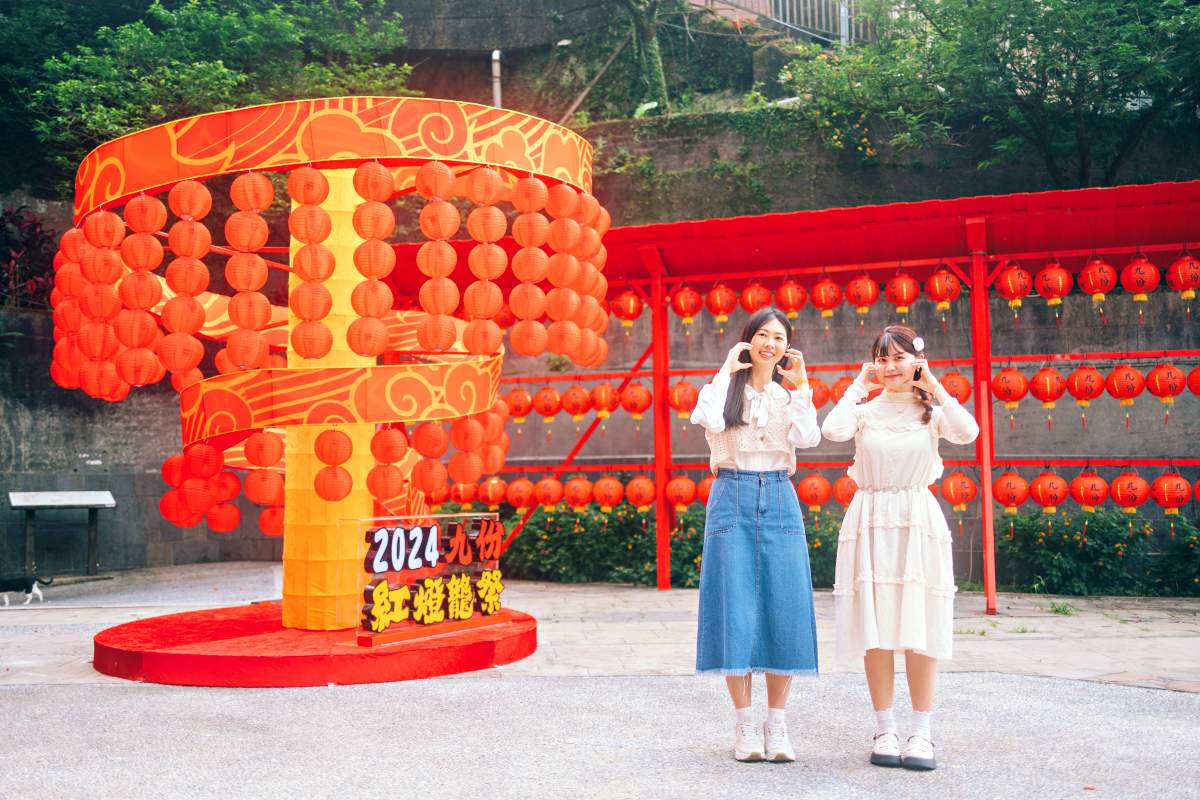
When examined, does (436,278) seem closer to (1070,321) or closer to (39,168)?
(1070,321)

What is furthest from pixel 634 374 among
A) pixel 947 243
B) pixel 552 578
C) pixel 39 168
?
pixel 39 168

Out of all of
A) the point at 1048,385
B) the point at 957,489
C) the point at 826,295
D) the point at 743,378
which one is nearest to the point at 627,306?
the point at 826,295

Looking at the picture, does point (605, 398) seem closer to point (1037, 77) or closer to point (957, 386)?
point (957, 386)

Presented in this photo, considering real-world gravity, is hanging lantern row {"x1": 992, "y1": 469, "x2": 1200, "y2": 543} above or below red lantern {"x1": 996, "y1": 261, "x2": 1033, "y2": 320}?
below

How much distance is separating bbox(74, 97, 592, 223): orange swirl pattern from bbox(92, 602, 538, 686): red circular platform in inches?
116

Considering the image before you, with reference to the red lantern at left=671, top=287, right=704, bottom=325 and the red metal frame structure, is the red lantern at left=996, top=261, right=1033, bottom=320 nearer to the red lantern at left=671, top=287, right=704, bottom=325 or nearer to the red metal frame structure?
the red metal frame structure

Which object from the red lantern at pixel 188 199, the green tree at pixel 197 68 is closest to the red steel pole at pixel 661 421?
the red lantern at pixel 188 199

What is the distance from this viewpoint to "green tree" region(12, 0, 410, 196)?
1502 centimetres

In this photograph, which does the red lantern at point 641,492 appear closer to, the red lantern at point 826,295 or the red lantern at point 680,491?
the red lantern at point 680,491

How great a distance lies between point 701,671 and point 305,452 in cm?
374

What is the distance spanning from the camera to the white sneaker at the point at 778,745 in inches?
170

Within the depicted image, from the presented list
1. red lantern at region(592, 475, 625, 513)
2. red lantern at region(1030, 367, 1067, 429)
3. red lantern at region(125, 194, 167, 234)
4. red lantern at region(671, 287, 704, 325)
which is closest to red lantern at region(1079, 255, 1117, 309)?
red lantern at region(1030, 367, 1067, 429)

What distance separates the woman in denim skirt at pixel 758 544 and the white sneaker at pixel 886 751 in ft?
1.11

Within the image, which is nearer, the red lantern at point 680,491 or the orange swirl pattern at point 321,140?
the orange swirl pattern at point 321,140
